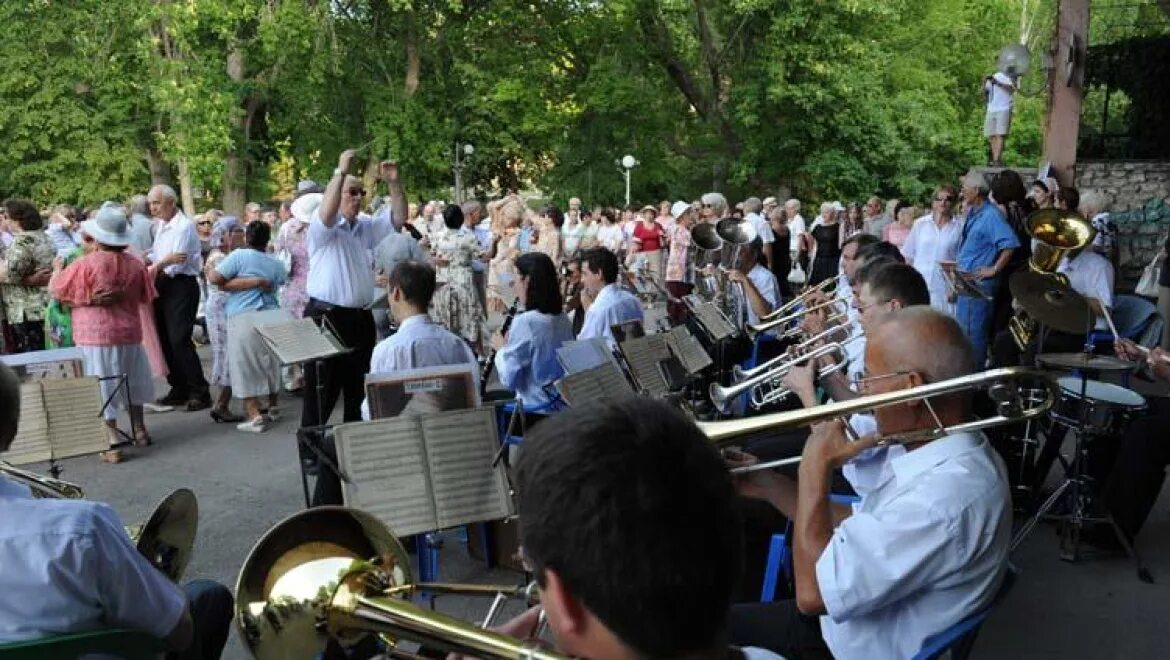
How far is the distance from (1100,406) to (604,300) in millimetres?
2743

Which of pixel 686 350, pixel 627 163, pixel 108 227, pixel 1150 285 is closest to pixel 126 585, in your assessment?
pixel 686 350

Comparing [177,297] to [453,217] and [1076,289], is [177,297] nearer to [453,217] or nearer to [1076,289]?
[453,217]

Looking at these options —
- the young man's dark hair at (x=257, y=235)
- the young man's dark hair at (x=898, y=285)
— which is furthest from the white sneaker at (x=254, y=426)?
the young man's dark hair at (x=898, y=285)

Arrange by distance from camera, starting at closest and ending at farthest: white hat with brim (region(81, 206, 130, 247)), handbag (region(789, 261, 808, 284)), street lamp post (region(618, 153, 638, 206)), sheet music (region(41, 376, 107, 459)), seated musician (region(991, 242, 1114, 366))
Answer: sheet music (region(41, 376, 107, 459)), seated musician (region(991, 242, 1114, 366)), white hat with brim (region(81, 206, 130, 247)), handbag (region(789, 261, 808, 284)), street lamp post (region(618, 153, 638, 206))

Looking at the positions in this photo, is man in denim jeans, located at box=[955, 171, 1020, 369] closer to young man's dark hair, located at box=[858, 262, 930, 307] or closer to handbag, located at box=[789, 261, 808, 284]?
young man's dark hair, located at box=[858, 262, 930, 307]

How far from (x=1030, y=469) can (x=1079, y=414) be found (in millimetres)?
1061

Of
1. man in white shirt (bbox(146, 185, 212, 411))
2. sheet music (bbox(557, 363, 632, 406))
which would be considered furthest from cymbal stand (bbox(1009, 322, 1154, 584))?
man in white shirt (bbox(146, 185, 212, 411))

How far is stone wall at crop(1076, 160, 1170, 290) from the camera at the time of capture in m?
13.1

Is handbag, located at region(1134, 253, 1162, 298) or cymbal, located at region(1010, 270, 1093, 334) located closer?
cymbal, located at region(1010, 270, 1093, 334)

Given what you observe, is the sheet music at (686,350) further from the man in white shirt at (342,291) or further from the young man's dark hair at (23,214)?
the young man's dark hair at (23,214)

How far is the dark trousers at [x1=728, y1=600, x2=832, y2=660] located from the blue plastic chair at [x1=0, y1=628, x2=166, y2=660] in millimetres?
1502

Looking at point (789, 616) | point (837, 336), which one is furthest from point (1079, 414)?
point (789, 616)

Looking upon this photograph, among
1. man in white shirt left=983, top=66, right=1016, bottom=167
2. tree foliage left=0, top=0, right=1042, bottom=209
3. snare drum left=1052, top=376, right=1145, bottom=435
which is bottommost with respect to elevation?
snare drum left=1052, top=376, right=1145, bottom=435

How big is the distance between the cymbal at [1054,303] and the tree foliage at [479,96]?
19110 millimetres
